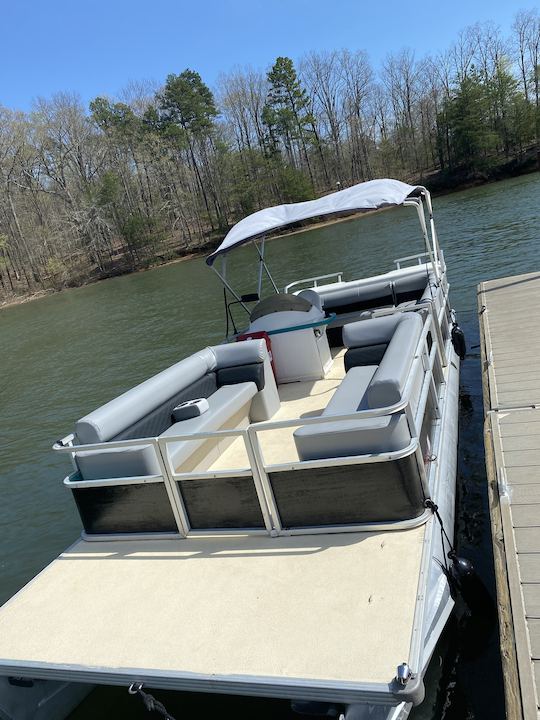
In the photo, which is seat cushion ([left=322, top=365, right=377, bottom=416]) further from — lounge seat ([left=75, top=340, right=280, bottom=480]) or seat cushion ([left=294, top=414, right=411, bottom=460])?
lounge seat ([left=75, top=340, right=280, bottom=480])

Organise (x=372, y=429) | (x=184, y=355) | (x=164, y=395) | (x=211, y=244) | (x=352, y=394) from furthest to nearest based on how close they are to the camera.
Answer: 1. (x=211, y=244)
2. (x=184, y=355)
3. (x=164, y=395)
4. (x=352, y=394)
5. (x=372, y=429)

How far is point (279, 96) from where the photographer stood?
50281 mm

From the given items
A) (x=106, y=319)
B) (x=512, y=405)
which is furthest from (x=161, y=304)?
(x=512, y=405)

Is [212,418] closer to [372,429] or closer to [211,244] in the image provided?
[372,429]

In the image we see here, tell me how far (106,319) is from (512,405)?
18.9 m

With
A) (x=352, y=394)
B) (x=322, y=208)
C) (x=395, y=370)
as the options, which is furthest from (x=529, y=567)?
(x=322, y=208)

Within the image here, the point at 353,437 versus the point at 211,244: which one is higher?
the point at 211,244

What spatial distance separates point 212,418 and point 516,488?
2.18 metres

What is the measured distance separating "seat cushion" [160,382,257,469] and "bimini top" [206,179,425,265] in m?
1.76

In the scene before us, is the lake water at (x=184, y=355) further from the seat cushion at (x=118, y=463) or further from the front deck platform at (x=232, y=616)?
the seat cushion at (x=118, y=463)

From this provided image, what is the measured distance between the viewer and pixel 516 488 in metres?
3.58

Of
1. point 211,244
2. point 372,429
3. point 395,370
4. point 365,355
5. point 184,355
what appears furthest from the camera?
point 211,244

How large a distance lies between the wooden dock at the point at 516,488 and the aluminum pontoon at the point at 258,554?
0.32m

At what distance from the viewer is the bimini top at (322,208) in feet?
18.5
